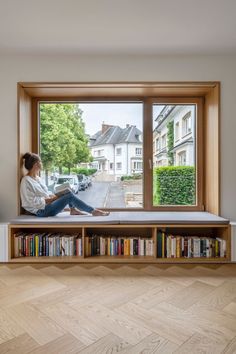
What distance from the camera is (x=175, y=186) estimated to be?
318cm

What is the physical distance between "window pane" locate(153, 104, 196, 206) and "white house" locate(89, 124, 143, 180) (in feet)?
0.86

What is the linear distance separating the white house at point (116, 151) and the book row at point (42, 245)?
1.04 meters

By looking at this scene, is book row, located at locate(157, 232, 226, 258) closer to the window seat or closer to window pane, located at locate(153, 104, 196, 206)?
the window seat

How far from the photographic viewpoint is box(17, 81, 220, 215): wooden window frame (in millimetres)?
2795

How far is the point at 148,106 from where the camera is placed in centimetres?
312

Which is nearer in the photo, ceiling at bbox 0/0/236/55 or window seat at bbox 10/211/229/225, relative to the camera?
ceiling at bbox 0/0/236/55

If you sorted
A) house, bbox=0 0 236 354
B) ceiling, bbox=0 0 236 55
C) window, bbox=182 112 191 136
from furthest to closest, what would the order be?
window, bbox=182 112 191 136
ceiling, bbox=0 0 236 55
house, bbox=0 0 236 354

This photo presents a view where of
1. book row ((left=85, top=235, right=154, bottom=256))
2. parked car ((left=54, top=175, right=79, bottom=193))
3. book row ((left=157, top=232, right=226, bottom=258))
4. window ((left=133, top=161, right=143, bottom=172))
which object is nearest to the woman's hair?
parked car ((left=54, top=175, right=79, bottom=193))

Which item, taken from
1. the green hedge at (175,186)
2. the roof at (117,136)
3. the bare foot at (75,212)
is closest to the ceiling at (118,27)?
the roof at (117,136)

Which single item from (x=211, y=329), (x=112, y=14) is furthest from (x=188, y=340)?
(x=112, y=14)

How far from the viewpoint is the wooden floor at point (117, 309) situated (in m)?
1.34

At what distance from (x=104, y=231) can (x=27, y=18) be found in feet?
7.92

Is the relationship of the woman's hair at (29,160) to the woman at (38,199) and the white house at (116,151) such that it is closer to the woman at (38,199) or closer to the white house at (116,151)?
the woman at (38,199)

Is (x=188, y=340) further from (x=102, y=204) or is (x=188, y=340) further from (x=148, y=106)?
(x=148, y=106)
